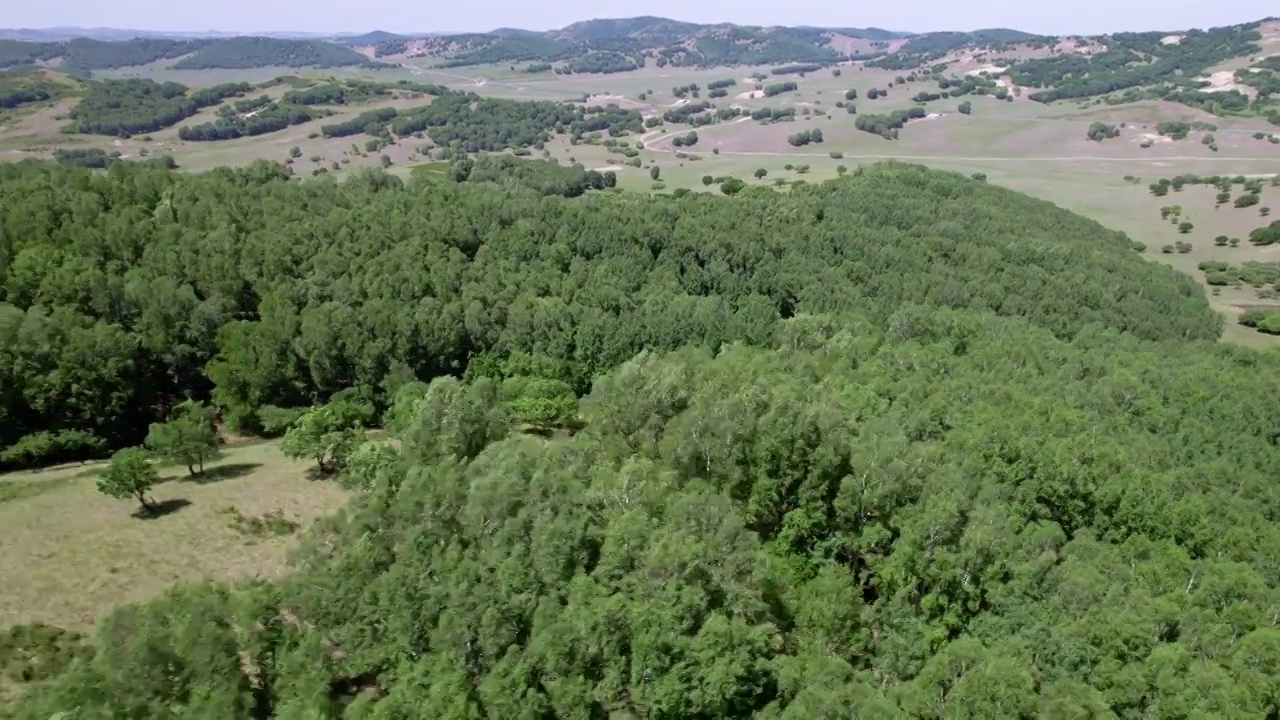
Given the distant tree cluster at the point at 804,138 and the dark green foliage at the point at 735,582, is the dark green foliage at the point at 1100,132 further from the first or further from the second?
the dark green foliage at the point at 735,582

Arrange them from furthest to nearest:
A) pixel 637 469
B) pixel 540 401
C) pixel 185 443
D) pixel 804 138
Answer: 1. pixel 804 138
2. pixel 540 401
3. pixel 185 443
4. pixel 637 469

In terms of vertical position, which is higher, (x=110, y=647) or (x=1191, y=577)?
(x=110, y=647)

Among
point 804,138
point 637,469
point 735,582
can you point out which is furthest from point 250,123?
point 735,582

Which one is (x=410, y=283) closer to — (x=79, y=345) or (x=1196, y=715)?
(x=79, y=345)

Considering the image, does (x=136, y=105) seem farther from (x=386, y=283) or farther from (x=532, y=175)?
(x=386, y=283)

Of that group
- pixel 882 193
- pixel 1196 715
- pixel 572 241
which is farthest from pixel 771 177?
pixel 1196 715

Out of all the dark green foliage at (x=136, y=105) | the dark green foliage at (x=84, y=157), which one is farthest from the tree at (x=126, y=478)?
the dark green foliage at (x=136, y=105)

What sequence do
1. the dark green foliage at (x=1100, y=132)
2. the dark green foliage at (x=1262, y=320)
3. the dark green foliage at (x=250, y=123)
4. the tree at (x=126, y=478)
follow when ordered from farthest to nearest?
the dark green foliage at (x=1100, y=132), the dark green foliage at (x=250, y=123), the dark green foliage at (x=1262, y=320), the tree at (x=126, y=478)
